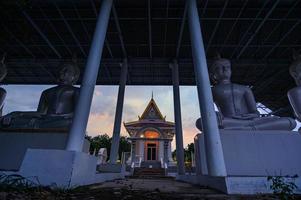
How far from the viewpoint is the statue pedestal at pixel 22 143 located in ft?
19.7

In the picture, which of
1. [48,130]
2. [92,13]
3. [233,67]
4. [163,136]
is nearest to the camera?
[48,130]

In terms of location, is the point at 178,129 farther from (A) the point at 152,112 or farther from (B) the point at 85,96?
(A) the point at 152,112

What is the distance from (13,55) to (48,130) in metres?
8.14

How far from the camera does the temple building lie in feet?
74.6

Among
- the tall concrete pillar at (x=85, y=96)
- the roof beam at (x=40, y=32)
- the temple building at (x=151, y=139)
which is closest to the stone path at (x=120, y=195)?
the tall concrete pillar at (x=85, y=96)

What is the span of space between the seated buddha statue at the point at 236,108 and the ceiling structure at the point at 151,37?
2644mm

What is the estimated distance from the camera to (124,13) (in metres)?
9.11

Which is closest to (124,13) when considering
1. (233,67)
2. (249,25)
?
(249,25)

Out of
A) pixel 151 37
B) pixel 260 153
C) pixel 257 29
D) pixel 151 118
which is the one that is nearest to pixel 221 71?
pixel 260 153

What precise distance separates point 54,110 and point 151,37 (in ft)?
18.0

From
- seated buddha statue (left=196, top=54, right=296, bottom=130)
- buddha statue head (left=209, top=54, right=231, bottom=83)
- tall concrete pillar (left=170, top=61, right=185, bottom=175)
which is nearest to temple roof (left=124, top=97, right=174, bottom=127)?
tall concrete pillar (left=170, top=61, right=185, bottom=175)

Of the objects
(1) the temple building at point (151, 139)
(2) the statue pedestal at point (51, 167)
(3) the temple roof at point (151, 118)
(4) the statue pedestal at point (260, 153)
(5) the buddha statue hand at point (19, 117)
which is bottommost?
(2) the statue pedestal at point (51, 167)

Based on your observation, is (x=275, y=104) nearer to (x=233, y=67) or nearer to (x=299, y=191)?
(x=233, y=67)

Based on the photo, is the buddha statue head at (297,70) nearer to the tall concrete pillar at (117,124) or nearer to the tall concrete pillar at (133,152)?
the tall concrete pillar at (117,124)
